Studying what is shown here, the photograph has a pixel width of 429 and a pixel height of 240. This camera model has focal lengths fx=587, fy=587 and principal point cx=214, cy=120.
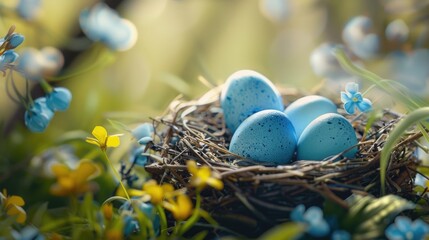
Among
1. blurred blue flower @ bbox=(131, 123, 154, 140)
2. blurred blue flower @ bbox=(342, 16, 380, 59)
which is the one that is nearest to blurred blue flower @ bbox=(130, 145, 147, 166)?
blurred blue flower @ bbox=(131, 123, 154, 140)

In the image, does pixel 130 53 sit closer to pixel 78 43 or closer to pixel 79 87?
pixel 79 87

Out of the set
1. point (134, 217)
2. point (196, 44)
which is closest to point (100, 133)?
point (134, 217)

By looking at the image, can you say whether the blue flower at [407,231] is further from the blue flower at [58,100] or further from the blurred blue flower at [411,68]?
the blurred blue flower at [411,68]

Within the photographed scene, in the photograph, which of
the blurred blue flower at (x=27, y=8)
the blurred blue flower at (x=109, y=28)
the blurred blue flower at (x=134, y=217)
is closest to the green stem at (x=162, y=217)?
the blurred blue flower at (x=134, y=217)

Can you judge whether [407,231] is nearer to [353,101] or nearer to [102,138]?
[353,101]

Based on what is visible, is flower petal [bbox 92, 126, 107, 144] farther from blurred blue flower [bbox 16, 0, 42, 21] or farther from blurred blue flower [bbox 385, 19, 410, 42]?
blurred blue flower [bbox 385, 19, 410, 42]
